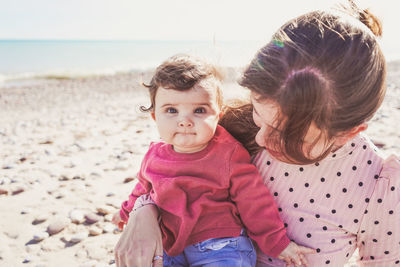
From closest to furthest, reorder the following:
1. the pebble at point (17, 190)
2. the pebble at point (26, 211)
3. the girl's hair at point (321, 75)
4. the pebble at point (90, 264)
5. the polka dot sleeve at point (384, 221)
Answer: the girl's hair at point (321, 75) < the polka dot sleeve at point (384, 221) < the pebble at point (90, 264) < the pebble at point (26, 211) < the pebble at point (17, 190)

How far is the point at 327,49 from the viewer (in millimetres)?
1276

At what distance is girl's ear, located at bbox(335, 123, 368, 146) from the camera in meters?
1.40

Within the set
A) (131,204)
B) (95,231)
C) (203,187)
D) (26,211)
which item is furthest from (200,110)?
(26,211)

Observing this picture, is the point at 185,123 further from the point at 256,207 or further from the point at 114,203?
the point at 114,203

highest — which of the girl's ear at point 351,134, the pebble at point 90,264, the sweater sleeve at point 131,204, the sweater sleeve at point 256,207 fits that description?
the girl's ear at point 351,134

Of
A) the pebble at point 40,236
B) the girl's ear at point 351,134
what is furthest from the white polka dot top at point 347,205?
the pebble at point 40,236

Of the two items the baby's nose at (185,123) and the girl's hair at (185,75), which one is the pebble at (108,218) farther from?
the baby's nose at (185,123)

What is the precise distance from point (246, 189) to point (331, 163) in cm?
41

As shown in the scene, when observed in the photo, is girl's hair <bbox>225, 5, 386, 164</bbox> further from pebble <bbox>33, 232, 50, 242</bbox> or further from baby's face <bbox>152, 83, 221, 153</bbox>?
pebble <bbox>33, 232, 50, 242</bbox>

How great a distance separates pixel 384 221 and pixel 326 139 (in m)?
0.49

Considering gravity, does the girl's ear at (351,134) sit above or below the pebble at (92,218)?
above

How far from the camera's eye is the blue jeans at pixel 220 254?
1.69 metres

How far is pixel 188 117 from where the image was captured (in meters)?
1.86

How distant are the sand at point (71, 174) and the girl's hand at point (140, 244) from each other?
0.81 m
